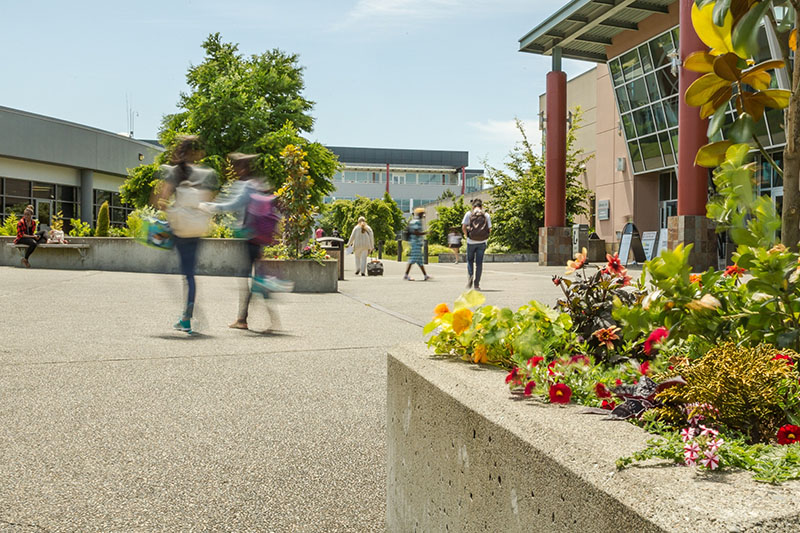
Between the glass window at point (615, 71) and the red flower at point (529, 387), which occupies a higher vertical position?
the glass window at point (615, 71)

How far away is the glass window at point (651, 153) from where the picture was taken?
27.1 metres

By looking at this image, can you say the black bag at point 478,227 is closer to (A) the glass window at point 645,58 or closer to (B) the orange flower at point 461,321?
(B) the orange flower at point 461,321

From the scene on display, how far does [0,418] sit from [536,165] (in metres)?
30.1

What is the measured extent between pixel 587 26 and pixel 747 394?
83.6 ft

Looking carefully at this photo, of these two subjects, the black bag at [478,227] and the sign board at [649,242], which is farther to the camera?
the sign board at [649,242]

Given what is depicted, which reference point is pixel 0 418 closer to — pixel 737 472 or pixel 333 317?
pixel 737 472

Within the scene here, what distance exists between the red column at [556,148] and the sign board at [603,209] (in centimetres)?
508

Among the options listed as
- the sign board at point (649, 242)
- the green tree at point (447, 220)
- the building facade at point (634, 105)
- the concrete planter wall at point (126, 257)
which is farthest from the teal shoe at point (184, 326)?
the green tree at point (447, 220)

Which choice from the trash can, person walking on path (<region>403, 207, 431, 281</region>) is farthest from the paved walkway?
person walking on path (<region>403, 207, 431, 281</region>)

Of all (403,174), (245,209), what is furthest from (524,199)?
(403,174)

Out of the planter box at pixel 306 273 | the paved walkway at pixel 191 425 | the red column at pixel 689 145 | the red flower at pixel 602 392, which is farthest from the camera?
the red column at pixel 689 145

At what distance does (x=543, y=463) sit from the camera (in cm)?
160

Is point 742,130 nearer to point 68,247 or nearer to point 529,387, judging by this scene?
point 529,387

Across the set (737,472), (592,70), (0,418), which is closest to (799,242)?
(737,472)
